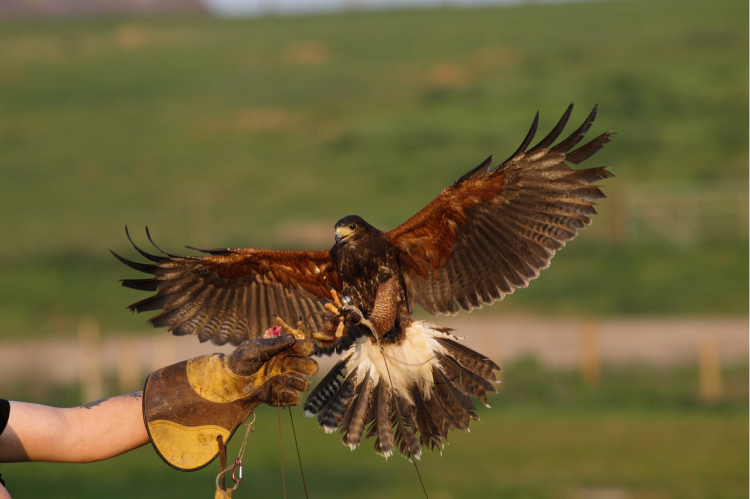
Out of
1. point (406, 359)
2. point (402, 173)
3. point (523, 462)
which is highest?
point (402, 173)

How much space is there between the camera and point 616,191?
1032 inches

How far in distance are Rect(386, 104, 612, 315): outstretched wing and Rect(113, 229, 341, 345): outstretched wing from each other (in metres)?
0.55

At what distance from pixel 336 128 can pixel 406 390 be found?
29234 mm

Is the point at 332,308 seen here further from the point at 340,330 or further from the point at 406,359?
the point at 406,359

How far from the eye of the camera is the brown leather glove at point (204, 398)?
3.27 metres

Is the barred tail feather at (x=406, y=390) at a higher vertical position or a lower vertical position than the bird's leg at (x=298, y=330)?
lower

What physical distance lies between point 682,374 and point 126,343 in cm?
1023

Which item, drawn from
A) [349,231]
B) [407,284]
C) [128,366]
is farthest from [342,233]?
[128,366]

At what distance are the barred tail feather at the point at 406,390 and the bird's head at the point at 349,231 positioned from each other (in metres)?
0.55

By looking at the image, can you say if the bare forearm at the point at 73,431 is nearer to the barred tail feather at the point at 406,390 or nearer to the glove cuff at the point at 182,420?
the glove cuff at the point at 182,420

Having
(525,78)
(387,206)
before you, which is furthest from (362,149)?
(525,78)

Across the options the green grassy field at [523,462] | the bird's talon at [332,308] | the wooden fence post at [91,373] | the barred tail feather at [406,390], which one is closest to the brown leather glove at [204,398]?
the bird's talon at [332,308]

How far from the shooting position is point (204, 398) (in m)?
3.35

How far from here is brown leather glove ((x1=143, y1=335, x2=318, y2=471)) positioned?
3270 mm
